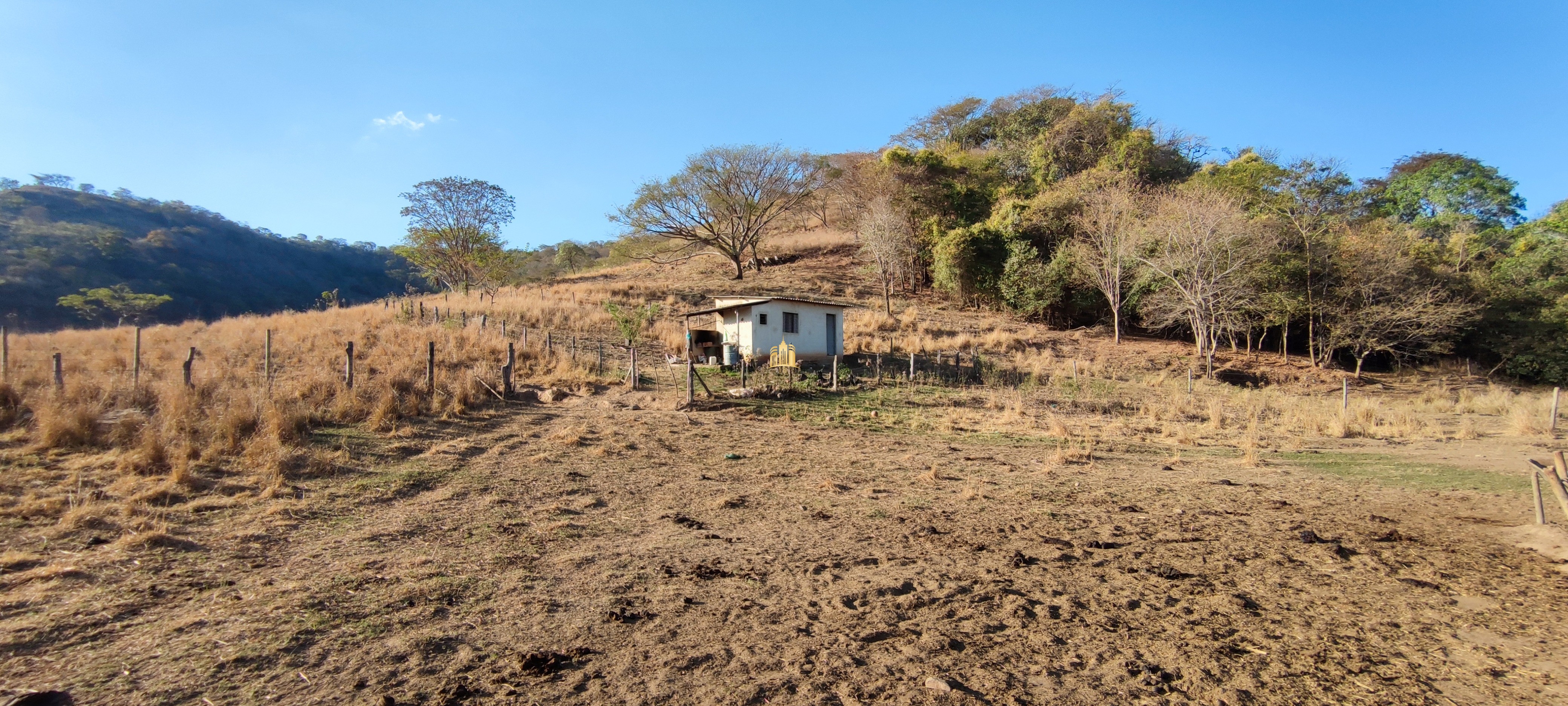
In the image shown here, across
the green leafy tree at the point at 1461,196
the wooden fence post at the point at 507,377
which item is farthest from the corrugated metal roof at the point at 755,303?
the green leafy tree at the point at 1461,196

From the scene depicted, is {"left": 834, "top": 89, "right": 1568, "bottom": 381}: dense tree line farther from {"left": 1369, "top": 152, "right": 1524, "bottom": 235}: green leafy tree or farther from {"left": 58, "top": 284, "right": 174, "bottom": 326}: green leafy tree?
{"left": 58, "top": 284, "right": 174, "bottom": 326}: green leafy tree

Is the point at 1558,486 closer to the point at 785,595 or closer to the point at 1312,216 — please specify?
the point at 785,595

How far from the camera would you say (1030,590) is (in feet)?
16.7

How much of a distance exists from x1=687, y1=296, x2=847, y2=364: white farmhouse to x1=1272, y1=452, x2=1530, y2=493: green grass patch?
15.0 metres

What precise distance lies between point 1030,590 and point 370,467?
27.5ft

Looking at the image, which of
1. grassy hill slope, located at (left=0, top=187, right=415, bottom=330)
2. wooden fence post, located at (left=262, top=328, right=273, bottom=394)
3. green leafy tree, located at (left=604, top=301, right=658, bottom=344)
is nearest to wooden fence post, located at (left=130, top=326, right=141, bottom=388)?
wooden fence post, located at (left=262, top=328, right=273, bottom=394)

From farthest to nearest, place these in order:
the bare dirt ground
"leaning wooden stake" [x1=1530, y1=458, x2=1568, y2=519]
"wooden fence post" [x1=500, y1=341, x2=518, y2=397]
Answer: "wooden fence post" [x1=500, y1=341, x2=518, y2=397] → "leaning wooden stake" [x1=1530, y1=458, x2=1568, y2=519] → the bare dirt ground

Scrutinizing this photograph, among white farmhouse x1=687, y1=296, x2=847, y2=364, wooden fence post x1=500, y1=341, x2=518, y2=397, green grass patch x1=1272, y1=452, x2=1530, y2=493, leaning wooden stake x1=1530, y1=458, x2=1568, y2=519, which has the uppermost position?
white farmhouse x1=687, y1=296, x2=847, y2=364

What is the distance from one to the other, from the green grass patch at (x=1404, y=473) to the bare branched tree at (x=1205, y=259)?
1384cm

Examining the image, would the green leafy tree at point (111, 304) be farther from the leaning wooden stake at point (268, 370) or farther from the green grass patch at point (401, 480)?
the green grass patch at point (401, 480)

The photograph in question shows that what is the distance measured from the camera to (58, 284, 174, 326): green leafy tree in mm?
33650

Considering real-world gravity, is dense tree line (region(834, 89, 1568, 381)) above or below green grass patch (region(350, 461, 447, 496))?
above

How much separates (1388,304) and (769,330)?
2407 centimetres

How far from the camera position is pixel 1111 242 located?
96.0 feet
